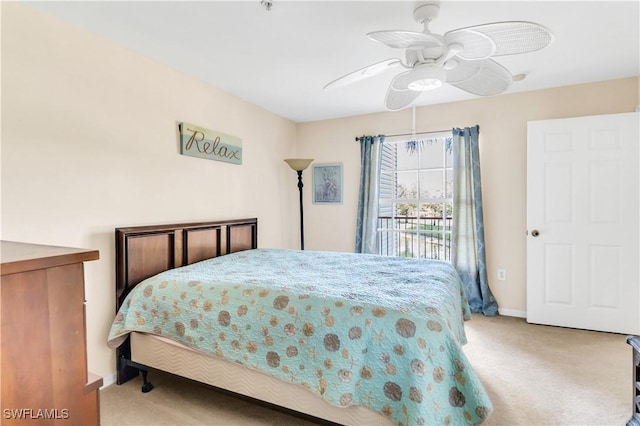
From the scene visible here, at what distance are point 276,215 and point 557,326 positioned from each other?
10.8ft

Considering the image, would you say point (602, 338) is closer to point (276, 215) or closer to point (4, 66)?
point (276, 215)

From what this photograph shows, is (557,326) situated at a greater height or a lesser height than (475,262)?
lesser

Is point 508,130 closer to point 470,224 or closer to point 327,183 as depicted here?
point 470,224

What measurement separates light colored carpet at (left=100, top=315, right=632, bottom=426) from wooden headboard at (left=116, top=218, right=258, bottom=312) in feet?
2.25

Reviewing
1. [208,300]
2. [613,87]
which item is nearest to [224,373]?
[208,300]

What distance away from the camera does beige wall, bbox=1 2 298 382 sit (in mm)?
1831

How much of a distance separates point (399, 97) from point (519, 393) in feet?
6.87

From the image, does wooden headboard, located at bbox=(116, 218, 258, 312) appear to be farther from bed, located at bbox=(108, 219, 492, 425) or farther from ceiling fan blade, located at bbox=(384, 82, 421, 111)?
ceiling fan blade, located at bbox=(384, 82, 421, 111)

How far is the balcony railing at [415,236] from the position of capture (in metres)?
4.00

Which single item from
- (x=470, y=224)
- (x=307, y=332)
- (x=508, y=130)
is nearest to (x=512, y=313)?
Answer: (x=470, y=224)

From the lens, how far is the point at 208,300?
1910mm

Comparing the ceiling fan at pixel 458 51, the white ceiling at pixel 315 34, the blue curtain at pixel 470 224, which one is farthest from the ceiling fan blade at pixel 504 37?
the blue curtain at pixel 470 224

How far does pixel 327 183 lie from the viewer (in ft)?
14.6

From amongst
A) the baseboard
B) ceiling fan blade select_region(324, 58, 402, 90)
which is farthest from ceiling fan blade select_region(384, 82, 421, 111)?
the baseboard
